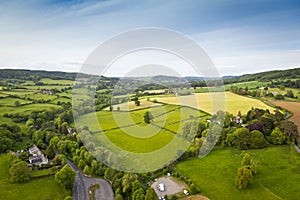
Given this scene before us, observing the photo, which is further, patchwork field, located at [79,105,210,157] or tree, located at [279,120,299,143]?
tree, located at [279,120,299,143]

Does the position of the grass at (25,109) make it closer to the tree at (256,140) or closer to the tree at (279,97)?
the tree at (256,140)

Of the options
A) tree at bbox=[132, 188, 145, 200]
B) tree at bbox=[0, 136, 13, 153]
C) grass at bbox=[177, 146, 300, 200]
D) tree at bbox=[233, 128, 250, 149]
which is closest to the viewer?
tree at bbox=[132, 188, 145, 200]

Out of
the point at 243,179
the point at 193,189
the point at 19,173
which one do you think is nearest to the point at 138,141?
the point at 193,189

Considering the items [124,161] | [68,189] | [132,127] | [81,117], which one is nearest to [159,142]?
[132,127]

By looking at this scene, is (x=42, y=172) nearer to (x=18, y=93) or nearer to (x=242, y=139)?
(x=242, y=139)

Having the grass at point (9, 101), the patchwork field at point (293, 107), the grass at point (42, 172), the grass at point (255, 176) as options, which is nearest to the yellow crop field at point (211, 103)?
the patchwork field at point (293, 107)

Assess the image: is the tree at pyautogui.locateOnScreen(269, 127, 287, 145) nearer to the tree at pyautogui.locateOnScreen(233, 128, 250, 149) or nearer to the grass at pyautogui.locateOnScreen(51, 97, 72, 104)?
the tree at pyautogui.locateOnScreen(233, 128, 250, 149)

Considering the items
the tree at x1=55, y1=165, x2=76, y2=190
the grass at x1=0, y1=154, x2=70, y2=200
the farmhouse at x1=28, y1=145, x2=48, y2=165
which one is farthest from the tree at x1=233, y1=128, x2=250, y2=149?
the farmhouse at x1=28, y1=145, x2=48, y2=165
